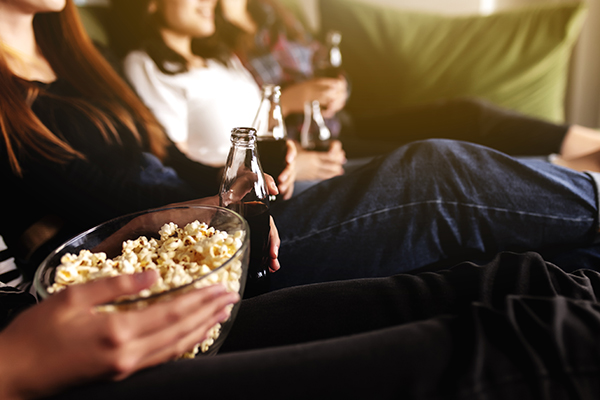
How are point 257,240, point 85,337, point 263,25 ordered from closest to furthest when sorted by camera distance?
1. point 85,337
2. point 257,240
3. point 263,25

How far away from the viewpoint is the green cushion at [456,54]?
56.3 inches

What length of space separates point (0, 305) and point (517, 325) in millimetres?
635

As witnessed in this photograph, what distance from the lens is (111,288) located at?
340 mm

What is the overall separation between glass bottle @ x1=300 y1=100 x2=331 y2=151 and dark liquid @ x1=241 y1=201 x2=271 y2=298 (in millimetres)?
616

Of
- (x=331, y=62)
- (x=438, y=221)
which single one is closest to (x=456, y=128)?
(x=331, y=62)

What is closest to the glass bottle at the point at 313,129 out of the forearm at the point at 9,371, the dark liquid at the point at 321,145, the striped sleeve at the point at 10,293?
the dark liquid at the point at 321,145

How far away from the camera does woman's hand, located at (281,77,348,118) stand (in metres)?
1.13

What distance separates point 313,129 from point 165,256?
848 millimetres

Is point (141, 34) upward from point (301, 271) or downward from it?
upward

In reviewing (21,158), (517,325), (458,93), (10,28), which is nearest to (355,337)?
(517,325)

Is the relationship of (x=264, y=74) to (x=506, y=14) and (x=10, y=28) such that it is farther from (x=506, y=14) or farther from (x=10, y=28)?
(x=506, y=14)

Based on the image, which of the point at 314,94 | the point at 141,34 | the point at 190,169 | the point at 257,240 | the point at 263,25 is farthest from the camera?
the point at 263,25

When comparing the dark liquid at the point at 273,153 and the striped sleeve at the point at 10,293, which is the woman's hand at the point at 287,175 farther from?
the striped sleeve at the point at 10,293

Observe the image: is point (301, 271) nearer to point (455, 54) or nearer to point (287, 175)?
point (287, 175)
